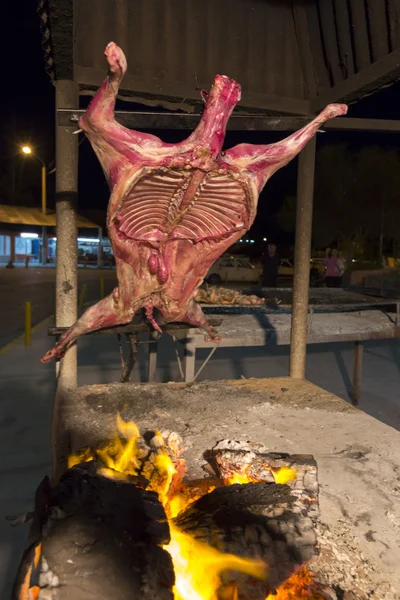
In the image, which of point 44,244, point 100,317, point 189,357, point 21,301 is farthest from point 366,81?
point 44,244

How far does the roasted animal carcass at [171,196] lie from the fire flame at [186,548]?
80 cm

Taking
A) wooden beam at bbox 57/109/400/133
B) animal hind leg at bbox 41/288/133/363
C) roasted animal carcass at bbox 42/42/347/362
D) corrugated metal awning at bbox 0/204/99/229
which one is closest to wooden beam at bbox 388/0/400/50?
wooden beam at bbox 57/109/400/133

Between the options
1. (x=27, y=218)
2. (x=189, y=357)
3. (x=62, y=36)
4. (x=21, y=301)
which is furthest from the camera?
(x=27, y=218)

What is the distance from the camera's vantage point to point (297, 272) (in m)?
4.41

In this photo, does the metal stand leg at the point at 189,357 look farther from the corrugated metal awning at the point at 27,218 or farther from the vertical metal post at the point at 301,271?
the corrugated metal awning at the point at 27,218

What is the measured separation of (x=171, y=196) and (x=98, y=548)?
148cm

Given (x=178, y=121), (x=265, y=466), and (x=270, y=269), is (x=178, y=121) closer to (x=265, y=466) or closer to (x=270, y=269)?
(x=265, y=466)

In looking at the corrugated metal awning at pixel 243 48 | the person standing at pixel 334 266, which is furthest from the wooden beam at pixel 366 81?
the person standing at pixel 334 266

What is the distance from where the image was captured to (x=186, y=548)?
182 centimetres

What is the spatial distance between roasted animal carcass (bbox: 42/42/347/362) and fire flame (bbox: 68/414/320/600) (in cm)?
80

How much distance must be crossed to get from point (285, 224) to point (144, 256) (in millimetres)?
39032

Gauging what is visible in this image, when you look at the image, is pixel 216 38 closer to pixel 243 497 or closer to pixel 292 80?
pixel 292 80

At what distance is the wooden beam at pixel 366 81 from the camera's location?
3.25m

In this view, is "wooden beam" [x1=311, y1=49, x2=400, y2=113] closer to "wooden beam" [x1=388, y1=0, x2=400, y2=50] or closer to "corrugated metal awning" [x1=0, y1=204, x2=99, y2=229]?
"wooden beam" [x1=388, y1=0, x2=400, y2=50]
